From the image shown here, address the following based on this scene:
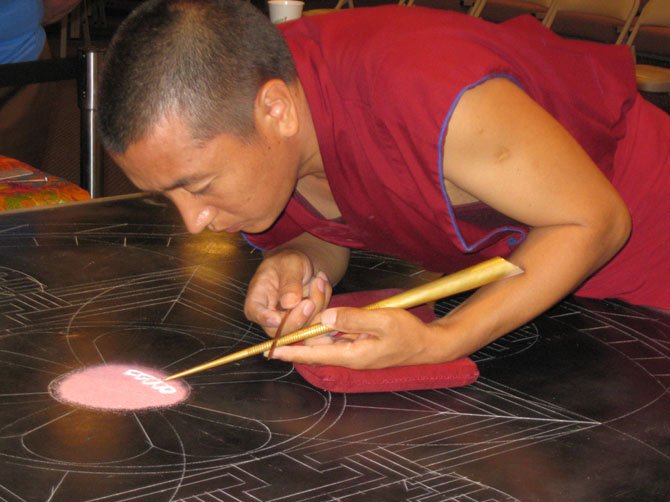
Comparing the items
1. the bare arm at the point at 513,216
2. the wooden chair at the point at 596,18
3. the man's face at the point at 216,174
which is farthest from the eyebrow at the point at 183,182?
the wooden chair at the point at 596,18

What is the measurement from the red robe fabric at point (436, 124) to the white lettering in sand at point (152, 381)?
37 centimetres

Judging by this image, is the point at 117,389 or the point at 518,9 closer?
the point at 117,389

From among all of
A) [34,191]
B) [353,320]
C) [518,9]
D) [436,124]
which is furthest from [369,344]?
[518,9]

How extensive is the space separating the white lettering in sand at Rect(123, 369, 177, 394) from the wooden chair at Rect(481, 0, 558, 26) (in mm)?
4075

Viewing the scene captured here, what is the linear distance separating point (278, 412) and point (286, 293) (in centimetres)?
29

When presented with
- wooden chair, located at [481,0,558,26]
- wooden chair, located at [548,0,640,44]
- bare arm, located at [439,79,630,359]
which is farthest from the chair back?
bare arm, located at [439,79,630,359]

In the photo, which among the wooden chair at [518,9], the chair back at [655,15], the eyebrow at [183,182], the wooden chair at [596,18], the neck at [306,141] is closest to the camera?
the eyebrow at [183,182]

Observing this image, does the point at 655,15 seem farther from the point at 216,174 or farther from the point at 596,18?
the point at 216,174

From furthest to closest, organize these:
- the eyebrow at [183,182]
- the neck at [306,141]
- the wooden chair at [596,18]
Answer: the wooden chair at [596,18] < the neck at [306,141] < the eyebrow at [183,182]

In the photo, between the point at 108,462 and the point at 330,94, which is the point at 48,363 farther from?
the point at 330,94

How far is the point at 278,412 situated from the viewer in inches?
37.5

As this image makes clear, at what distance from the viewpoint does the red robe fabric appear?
109 centimetres

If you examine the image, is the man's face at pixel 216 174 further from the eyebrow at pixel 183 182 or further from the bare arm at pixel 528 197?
the bare arm at pixel 528 197

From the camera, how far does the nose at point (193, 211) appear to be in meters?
1.11
